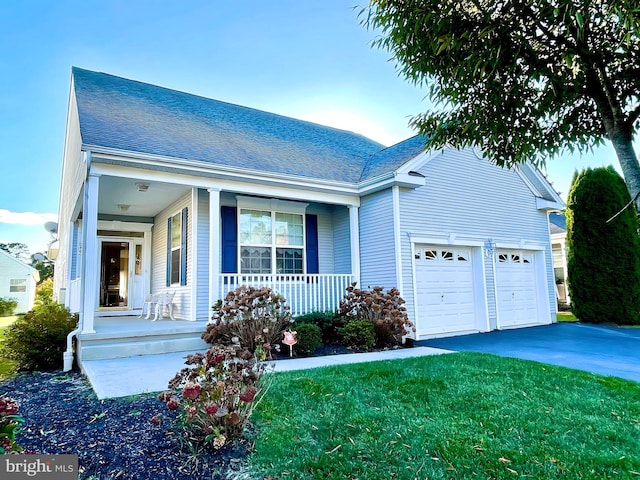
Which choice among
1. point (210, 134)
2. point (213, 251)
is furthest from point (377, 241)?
point (210, 134)

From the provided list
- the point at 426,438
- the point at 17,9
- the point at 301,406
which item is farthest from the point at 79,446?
the point at 17,9

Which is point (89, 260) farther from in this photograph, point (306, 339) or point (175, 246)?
point (306, 339)

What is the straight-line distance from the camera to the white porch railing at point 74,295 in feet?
27.3

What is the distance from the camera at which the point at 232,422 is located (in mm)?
2900

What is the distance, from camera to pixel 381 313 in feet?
25.6

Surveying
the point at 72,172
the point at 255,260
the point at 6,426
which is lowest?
the point at 6,426

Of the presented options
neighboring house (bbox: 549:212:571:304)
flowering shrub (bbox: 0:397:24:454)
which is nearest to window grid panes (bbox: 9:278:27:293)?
flowering shrub (bbox: 0:397:24:454)

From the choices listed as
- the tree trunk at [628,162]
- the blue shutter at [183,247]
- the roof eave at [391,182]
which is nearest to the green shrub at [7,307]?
the blue shutter at [183,247]

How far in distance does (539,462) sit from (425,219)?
7078 millimetres

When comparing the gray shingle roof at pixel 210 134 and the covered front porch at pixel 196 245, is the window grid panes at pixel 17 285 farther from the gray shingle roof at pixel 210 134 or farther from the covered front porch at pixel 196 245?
the gray shingle roof at pixel 210 134

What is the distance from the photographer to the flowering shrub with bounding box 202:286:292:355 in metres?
6.41

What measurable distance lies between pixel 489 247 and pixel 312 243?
4884 mm

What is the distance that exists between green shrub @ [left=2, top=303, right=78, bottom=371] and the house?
22.2 inches

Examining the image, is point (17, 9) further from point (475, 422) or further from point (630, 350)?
point (630, 350)
